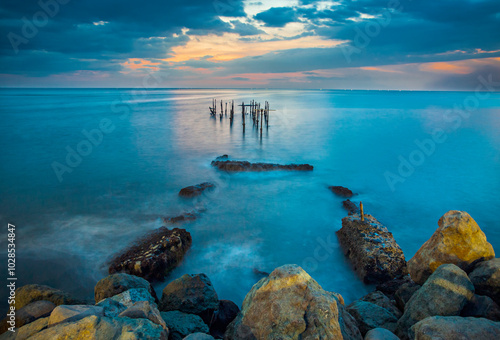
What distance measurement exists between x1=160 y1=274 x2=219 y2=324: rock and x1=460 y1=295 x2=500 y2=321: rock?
175 inches

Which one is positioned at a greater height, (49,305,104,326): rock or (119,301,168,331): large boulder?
(49,305,104,326): rock

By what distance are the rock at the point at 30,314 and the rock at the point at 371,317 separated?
540cm

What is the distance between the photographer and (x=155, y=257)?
26.7ft

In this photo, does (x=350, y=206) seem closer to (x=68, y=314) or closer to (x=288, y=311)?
(x=288, y=311)

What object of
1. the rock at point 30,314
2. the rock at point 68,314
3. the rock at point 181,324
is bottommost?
the rock at point 181,324

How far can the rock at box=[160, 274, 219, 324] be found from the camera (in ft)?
18.3

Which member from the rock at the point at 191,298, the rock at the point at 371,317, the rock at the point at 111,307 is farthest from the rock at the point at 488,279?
the rock at the point at 111,307

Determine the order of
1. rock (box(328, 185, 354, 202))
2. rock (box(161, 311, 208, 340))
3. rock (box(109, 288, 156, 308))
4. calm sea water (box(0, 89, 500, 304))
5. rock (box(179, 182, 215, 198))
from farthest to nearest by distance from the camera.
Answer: rock (box(328, 185, 354, 202)) → rock (box(179, 182, 215, 198)) → calm sea water (box(0, 89, 500, 304)) → rock (box(109, 288, 156, 308)) → rock (box(161, 311, 208, 340))

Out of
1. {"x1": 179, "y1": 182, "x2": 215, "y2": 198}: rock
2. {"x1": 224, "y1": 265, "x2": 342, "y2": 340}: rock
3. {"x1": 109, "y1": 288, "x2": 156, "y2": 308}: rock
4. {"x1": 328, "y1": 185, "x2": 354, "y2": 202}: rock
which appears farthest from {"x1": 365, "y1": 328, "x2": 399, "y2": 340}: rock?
{"x1": 179, "y1": 182, "x2": 215, "y2": 198}: rock

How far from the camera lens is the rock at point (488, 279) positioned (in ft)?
17.3

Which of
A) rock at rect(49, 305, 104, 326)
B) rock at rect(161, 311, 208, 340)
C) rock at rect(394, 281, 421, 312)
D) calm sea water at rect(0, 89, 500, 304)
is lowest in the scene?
calm sea water at rect(0, 89, 500, 304)

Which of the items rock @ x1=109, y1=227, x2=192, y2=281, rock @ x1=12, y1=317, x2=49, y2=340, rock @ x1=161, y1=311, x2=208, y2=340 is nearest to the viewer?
rock @ x1=12, y1=317, x2=49, y2=340

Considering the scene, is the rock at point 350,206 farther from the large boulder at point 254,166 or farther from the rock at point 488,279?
the rock at point 488,279

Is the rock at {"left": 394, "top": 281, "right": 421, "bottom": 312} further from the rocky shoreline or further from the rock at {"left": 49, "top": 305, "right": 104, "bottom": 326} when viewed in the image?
the rock at {"left": 49, "top": 305, "right": 104, "bottom": 326}
